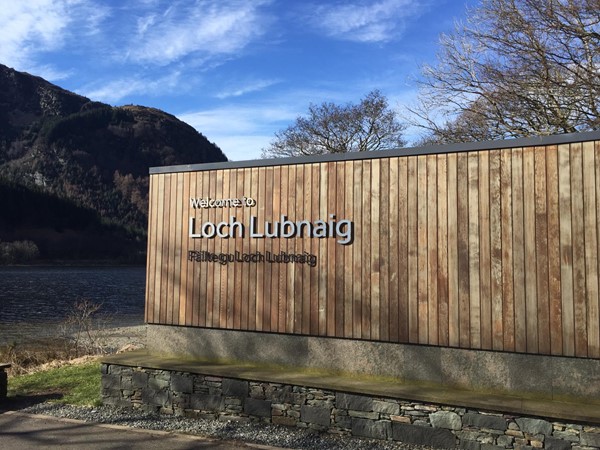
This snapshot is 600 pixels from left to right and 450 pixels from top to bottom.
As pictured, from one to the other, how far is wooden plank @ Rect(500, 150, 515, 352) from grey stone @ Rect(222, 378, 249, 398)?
9.98 feet

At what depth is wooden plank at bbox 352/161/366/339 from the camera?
6.47 metres

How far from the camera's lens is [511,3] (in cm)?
1355

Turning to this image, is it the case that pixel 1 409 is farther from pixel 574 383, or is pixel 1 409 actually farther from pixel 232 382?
pixel 574 383

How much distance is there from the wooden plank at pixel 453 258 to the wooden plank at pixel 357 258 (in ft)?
3.46

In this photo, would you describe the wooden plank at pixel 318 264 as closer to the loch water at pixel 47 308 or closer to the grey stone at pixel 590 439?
the grey stone at pixel 590 439

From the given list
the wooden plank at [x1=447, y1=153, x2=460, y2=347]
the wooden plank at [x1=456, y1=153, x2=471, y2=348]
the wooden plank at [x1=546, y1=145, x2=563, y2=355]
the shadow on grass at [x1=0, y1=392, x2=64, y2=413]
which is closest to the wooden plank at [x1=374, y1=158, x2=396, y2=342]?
the wooden plank at [x1=447, y1=153, x2=460, y2=347]

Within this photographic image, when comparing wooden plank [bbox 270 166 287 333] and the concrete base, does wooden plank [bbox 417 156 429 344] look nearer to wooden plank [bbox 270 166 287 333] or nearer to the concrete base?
the concrete base

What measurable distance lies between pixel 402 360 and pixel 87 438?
366 cm

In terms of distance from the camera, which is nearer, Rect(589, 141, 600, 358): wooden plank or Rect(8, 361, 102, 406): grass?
Rect(589, 141, 600, 358): wooden plank

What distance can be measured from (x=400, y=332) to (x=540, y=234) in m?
1.86

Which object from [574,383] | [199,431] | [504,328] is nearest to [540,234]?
[504,328]

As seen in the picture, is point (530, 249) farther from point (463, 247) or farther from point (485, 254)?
point (463, 247)

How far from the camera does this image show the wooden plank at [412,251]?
616 centimetres

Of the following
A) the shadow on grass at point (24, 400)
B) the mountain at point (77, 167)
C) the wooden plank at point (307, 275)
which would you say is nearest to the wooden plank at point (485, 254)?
the wooden plank at point (307, 275)
